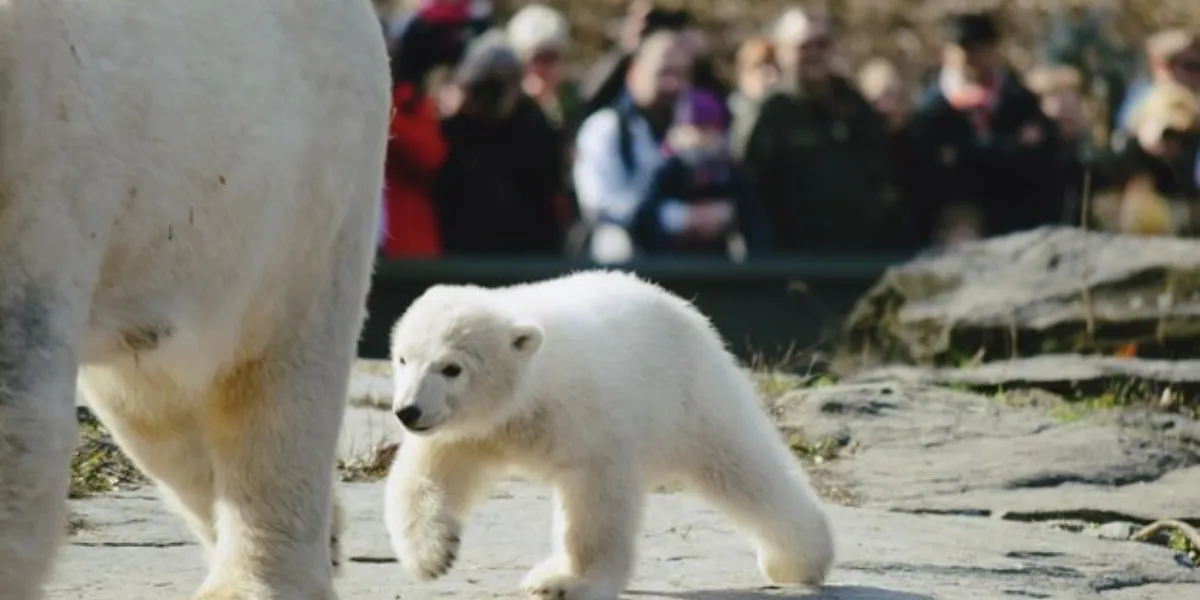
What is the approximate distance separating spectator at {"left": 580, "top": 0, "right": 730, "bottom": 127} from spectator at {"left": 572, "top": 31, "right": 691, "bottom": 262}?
11.6 inches

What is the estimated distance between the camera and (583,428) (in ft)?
19.3

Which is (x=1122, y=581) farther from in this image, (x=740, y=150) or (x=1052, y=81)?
(x=1052, y=81)

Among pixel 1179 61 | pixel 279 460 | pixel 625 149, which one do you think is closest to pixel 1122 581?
pixel 279 460

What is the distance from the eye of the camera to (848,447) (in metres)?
7.81

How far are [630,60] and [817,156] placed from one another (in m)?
0.93

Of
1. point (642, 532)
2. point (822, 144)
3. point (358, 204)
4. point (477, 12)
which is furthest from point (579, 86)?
A: point (358, 204)

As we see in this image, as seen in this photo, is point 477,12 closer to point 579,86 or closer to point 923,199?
point 923,199

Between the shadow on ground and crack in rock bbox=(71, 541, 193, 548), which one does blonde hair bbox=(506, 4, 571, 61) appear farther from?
Answer: the shadow on ground

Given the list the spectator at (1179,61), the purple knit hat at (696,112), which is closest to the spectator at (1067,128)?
the spectator at (1179,61)

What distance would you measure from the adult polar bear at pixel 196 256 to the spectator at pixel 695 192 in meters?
6.32

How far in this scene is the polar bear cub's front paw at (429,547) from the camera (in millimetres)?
5645

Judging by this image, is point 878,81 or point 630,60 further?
point 878,81

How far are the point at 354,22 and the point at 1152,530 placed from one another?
2.79 m

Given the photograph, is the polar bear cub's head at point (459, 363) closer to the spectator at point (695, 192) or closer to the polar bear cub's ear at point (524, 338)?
the polar bear cub's ear at point (524, 338)
